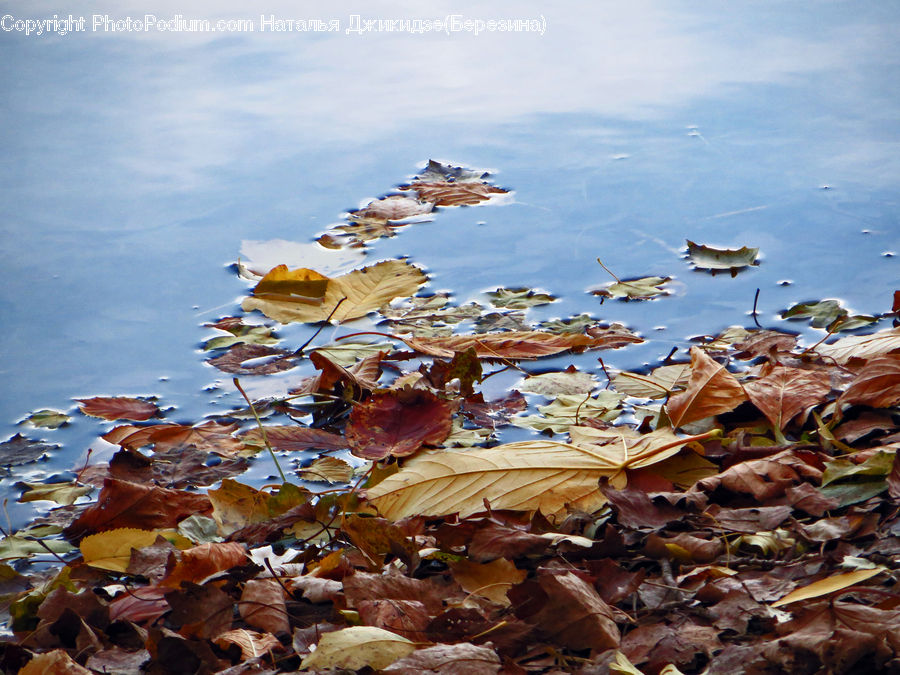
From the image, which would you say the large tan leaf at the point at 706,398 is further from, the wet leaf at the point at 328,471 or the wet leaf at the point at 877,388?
the wet leaf at the point at 328,471

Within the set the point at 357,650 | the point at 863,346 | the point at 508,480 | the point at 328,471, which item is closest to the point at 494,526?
the point at 508,480

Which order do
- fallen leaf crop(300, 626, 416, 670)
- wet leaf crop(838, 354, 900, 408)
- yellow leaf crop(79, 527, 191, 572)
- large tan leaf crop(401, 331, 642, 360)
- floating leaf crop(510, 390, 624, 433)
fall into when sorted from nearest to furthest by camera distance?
fallen leaf crop(300, 626, 416, 670), yellow leaf crop(79, 527, 191, 572), wet leaf crop(838, 354, 900, 408), floating leaf crop(510, 390, 624, 433), large tan leaf crop(401, 331, 642, 360)

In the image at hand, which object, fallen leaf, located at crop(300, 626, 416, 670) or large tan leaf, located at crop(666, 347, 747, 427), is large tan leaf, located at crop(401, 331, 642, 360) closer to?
large tan leaf, located at crop(666, 347, 747, 427)

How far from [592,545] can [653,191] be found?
62.2 inches

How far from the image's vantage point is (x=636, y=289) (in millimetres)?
1922

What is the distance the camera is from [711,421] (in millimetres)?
1320

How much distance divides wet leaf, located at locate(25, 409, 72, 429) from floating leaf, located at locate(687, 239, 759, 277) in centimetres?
133

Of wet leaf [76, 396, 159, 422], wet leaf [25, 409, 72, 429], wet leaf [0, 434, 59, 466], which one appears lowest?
wet leaf [0, 434, 59, 466]

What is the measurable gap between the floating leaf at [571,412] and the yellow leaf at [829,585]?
21.9 inches

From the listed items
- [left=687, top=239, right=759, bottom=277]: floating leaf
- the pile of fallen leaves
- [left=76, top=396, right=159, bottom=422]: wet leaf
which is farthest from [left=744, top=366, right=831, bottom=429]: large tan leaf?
[left=76, top=396, right=159, bottom=422]: wet leaf

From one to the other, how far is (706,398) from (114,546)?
83 centimetres

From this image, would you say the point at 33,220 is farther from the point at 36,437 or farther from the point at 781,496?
the point at 781,496

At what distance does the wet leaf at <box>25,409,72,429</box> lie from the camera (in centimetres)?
156

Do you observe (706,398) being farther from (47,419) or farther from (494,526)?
(47,419)
